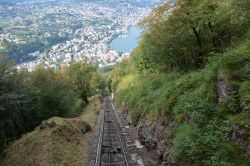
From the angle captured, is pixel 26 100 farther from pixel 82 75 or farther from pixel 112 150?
pixel 82 75

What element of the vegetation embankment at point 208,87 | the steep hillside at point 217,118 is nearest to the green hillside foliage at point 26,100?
the vegetation embankment at point 208,87

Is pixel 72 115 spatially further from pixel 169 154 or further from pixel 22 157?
pixel 169 154

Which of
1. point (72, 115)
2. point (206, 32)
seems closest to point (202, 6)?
point (206, 32)

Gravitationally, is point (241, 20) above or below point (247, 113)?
above

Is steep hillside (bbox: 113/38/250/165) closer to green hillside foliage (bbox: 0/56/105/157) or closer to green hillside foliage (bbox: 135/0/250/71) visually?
green hillside foliage (bbox: 135/0/250/71)

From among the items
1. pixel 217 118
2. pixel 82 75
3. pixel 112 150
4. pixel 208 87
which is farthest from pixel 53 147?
pixel 82 75

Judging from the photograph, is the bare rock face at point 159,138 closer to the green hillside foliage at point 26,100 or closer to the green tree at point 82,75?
the green hillside foliage at point 26,100
